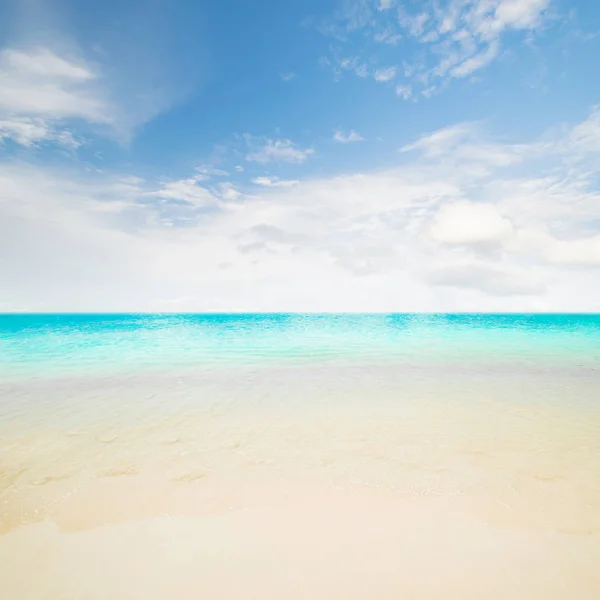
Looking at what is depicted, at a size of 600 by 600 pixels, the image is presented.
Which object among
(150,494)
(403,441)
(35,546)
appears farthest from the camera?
(403,441)

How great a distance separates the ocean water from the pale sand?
27 mm

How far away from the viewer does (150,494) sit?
555 cm

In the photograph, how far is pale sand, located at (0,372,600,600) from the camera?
12.3 ft

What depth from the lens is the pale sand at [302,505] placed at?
374cm

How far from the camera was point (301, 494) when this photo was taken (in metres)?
5.49

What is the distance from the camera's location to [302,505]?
5.17 m

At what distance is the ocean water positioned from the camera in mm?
3781

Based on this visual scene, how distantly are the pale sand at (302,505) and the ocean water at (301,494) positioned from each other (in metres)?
0.03

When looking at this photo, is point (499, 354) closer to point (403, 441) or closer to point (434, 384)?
point (434, 384)

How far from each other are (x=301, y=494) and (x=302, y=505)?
32 centimetres

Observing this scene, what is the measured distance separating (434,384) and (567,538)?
915 centimetres

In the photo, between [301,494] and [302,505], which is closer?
[302,505]

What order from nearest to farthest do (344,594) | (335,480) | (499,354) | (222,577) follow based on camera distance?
(344,594), (222,577), (335,480), (499,354)

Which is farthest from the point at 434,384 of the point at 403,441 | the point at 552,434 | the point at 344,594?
the point at 344,594
